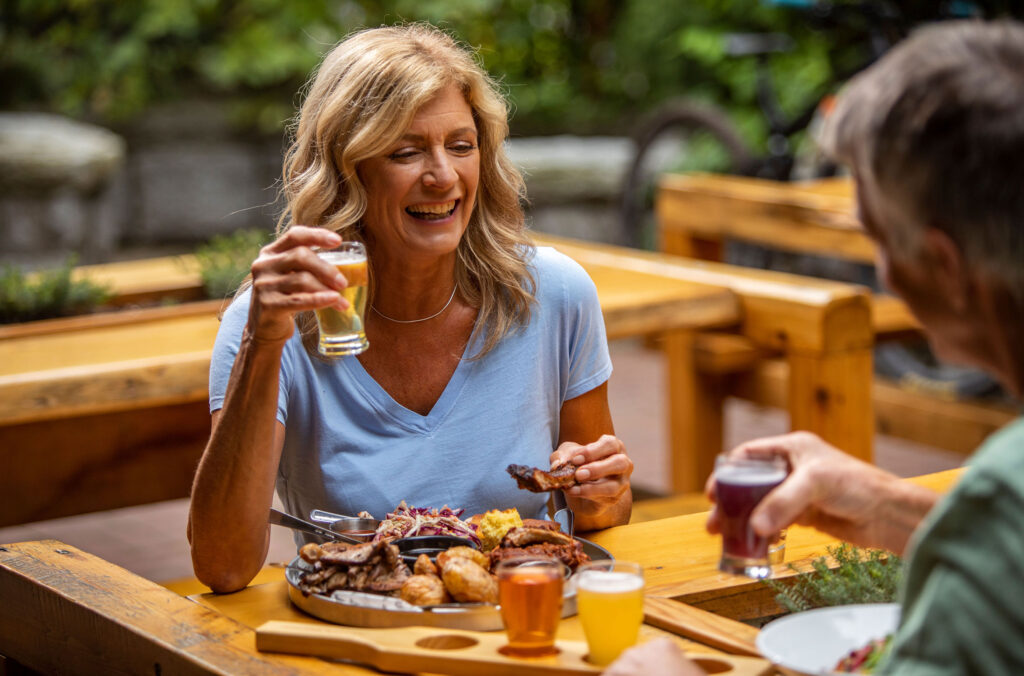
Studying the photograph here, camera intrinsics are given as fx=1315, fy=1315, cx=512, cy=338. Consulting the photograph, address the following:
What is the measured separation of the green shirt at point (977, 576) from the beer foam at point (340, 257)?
1083mm

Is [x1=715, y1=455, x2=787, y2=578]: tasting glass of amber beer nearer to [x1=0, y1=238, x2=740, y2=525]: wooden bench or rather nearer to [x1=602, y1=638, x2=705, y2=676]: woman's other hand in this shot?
[x1=602, y1=638, x2=705, y2=676]: woman's other hand

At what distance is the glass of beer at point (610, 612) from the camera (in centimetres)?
160

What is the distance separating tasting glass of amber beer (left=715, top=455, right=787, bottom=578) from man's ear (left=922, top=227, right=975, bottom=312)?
37cm

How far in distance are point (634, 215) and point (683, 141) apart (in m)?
1.12

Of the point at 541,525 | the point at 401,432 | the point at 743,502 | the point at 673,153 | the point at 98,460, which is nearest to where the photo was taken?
the point at 743,502

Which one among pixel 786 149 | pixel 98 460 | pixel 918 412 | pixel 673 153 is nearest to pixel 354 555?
pixel 98 460

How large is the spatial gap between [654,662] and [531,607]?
193 mm

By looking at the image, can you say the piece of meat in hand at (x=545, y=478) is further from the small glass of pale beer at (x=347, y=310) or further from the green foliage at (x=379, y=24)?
the green foliage at (x=379, y=24)

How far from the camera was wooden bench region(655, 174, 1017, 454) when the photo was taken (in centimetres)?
495

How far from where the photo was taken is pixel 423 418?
2449 millimetres

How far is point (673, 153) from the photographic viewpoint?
9.24m

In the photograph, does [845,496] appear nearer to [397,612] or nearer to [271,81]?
[397,612]

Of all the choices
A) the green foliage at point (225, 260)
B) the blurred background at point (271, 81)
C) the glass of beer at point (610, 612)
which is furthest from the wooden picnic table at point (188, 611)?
the blurred background at point (271, 81)

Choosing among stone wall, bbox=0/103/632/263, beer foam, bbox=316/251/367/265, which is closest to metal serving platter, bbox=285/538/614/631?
beer foam, bbox=316/251/367/265
